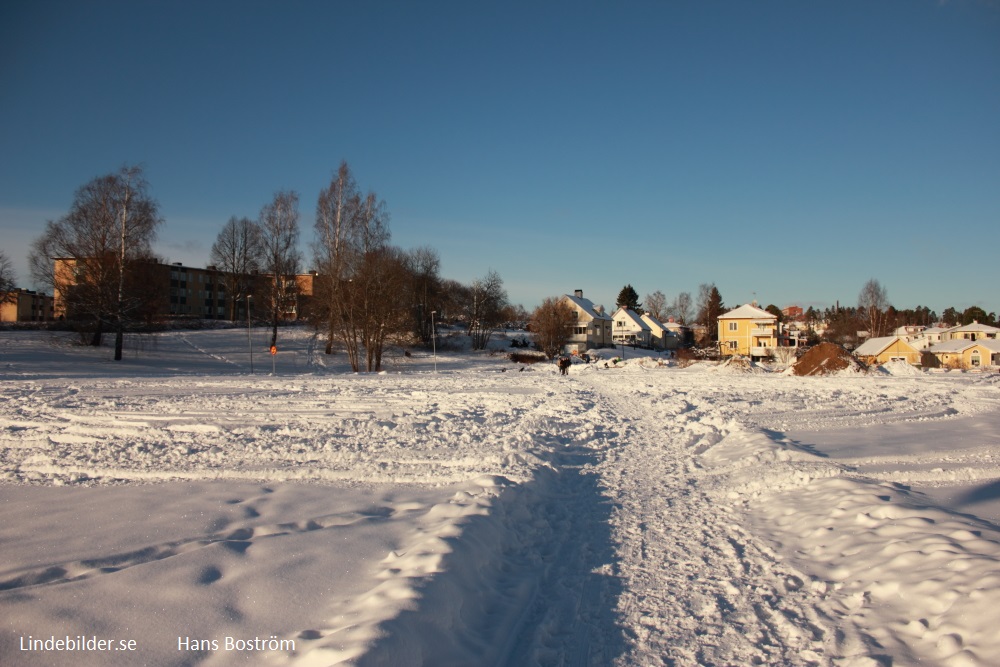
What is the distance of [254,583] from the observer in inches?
175

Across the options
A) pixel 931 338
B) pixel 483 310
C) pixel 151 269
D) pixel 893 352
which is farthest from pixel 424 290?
pixel 931 338

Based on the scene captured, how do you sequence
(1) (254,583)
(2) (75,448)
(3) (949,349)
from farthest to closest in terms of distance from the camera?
1. (3) (949,349)
2. (2) (75,448)
3. (1) (254,583)

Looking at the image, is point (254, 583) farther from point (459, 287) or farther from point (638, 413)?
point (459, 287)

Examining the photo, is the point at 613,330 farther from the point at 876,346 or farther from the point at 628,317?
the point at 876,346

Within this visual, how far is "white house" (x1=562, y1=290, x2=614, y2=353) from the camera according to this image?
7494cm

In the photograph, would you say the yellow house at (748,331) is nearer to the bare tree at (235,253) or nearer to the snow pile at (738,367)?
the snow pile at (738,367)

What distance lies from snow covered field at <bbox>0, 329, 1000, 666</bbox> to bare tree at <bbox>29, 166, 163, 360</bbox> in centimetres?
2404

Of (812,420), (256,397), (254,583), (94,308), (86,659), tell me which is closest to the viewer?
(86,659)

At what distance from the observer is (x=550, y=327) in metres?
62.0

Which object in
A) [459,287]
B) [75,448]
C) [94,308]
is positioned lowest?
[75,448]

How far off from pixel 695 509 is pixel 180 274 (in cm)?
9600

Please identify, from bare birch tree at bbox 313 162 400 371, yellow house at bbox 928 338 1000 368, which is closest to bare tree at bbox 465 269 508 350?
bare birch tree at bbox 313 162 400 371

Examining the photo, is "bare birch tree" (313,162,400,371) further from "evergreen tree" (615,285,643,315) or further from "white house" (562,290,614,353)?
"evergreen tree" (615,285,643,315)

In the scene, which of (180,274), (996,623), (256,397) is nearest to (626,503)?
(996,623)
